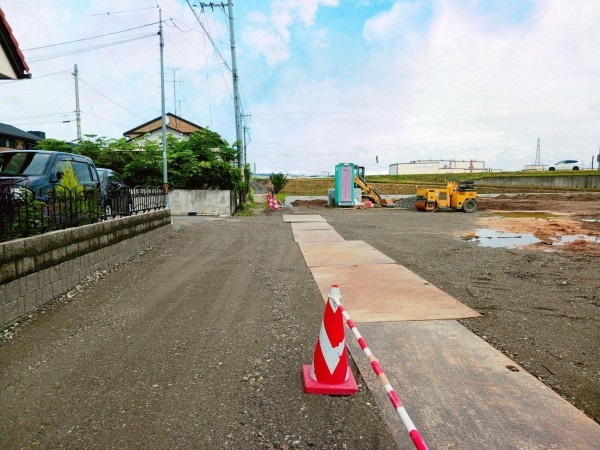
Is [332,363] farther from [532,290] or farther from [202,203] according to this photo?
[202,203]

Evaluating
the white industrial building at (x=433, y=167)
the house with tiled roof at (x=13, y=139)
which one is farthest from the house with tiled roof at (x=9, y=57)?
the white industrial building at (x=433, y=167)

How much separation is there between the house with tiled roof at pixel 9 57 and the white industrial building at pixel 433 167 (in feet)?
373

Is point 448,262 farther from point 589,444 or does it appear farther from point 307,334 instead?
point 589,444

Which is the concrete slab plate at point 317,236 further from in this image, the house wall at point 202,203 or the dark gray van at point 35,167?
the house wall at point 202,203

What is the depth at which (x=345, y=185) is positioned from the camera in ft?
96.6

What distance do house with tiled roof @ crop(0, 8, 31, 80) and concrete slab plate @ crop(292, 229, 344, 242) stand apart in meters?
7.87

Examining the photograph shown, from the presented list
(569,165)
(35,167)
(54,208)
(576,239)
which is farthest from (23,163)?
(569,165)

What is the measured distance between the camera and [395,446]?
291 cm

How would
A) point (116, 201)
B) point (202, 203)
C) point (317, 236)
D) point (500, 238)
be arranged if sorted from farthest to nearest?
1. point (202, 203)
2. point (317, 236)
3. point (500, 238)
4. point (116, 201)

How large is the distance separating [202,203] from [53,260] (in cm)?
1633

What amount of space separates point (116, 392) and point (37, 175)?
25.0 ft

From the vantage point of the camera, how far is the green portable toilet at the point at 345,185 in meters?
29.4

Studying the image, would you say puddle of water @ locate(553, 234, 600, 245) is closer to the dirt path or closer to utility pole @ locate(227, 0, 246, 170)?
the dirt path

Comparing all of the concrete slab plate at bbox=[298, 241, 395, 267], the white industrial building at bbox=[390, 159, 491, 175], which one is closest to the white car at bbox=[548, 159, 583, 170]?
the white industrial building at bbox=[390, 159, 491, 175]
